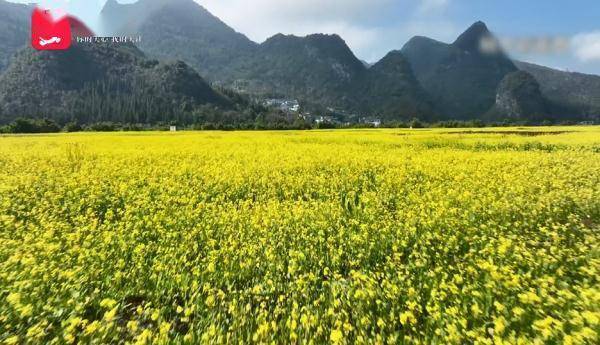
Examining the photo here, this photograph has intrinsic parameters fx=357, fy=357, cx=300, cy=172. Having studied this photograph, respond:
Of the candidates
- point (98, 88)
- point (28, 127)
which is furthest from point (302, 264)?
point (98, 88)

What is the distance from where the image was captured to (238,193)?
904 centimetres

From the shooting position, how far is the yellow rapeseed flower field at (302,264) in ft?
11.3

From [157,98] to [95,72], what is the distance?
38042 millimetres

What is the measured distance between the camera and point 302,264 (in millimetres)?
5047

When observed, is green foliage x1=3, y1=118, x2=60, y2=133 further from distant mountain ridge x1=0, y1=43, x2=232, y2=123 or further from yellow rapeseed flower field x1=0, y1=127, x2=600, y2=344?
yellow rapeseed flower field x1=0, y1=127, x2=600, y2=344

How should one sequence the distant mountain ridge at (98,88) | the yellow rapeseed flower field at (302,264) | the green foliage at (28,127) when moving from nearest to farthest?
the yellow rapeseed flower field at (302,264) < the green foliage at (28,127) < the distant mountain ridge at (98,88)

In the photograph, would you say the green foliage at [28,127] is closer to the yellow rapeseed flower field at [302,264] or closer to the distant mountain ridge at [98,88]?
the distant mountain ridge at [98,88]

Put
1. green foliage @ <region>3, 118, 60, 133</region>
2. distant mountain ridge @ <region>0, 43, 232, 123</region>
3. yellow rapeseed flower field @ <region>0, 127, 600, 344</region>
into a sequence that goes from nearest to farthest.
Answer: yellow rapeseed flower field @ <region>0, 127, 600, 344</region>
green foliage @ <region>3, 118, 60, 133</region>
distant mountain ridge @ <region>0, 43, 232, 123</region>

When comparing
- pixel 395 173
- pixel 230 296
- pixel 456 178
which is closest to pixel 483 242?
pixel 230 296

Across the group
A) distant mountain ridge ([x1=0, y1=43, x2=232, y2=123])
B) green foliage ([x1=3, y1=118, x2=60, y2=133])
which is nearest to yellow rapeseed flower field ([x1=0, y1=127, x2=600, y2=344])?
green foliage ([x1=3, y1=118, x2=60, y2=133])

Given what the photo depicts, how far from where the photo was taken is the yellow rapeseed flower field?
343 cm

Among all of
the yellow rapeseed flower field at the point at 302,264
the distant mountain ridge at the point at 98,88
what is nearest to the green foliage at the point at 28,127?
the distant mountain ridge at the point at 98,88

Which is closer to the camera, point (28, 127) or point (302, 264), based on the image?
point (302, 264)

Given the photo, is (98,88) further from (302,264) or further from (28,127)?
(302,264)
